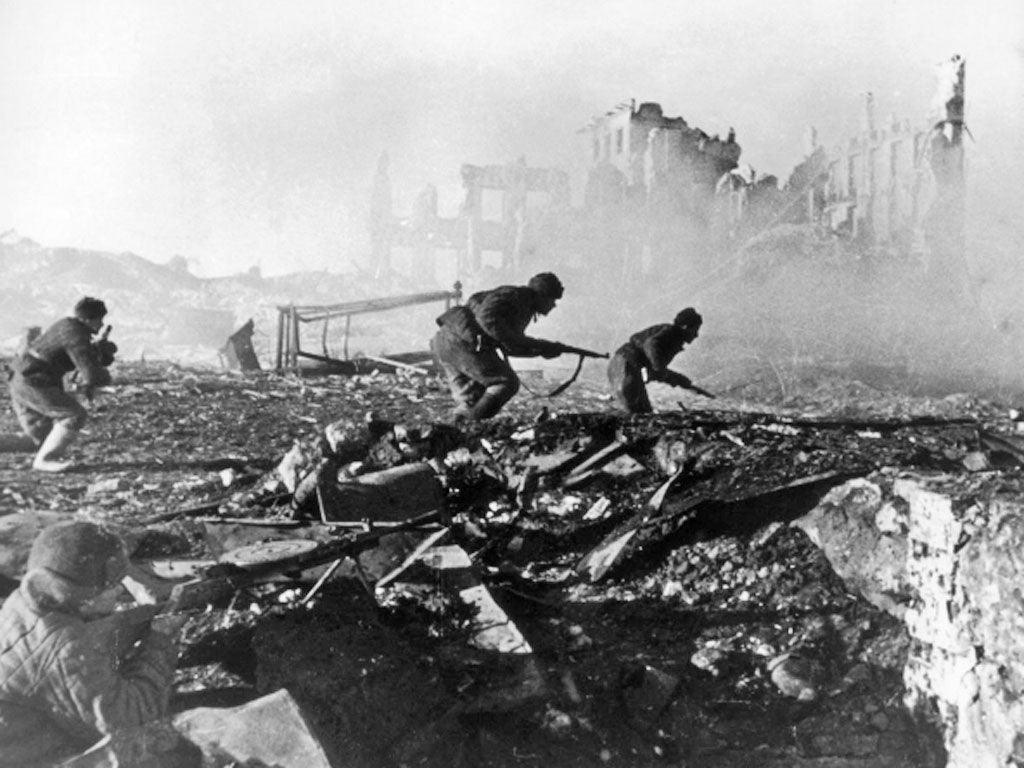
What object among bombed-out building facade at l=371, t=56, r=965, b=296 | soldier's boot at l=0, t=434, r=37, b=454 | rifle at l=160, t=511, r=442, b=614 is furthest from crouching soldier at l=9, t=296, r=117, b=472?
bombed-out building facade at l=371, t=56, r=965, b=296

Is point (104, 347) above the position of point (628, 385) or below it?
above

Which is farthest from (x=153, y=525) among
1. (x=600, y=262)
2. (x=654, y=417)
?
(x=600, y=262)

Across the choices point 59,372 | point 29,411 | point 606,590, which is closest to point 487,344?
point 606,590

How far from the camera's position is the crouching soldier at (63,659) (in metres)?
2.32

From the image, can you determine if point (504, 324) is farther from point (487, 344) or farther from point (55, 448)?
point (55, 448)

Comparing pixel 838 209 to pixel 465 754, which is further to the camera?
pixel 838 209

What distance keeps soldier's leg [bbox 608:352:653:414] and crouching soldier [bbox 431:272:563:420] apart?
39.9 inches

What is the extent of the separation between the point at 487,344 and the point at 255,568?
359cm

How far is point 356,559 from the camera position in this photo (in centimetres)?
343

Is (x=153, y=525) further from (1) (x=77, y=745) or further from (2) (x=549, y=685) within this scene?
(2) (x=549, y=685)

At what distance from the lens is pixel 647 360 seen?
7586 millimetres

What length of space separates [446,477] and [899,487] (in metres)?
2.80

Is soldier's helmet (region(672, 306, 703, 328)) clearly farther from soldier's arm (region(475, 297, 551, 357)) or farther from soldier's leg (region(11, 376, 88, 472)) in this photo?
Result: soldier's leg (region(11, 376, 88, 472))

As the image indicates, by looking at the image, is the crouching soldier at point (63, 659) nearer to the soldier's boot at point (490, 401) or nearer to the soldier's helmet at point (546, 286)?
the soldier's boot at point (490, 401)
